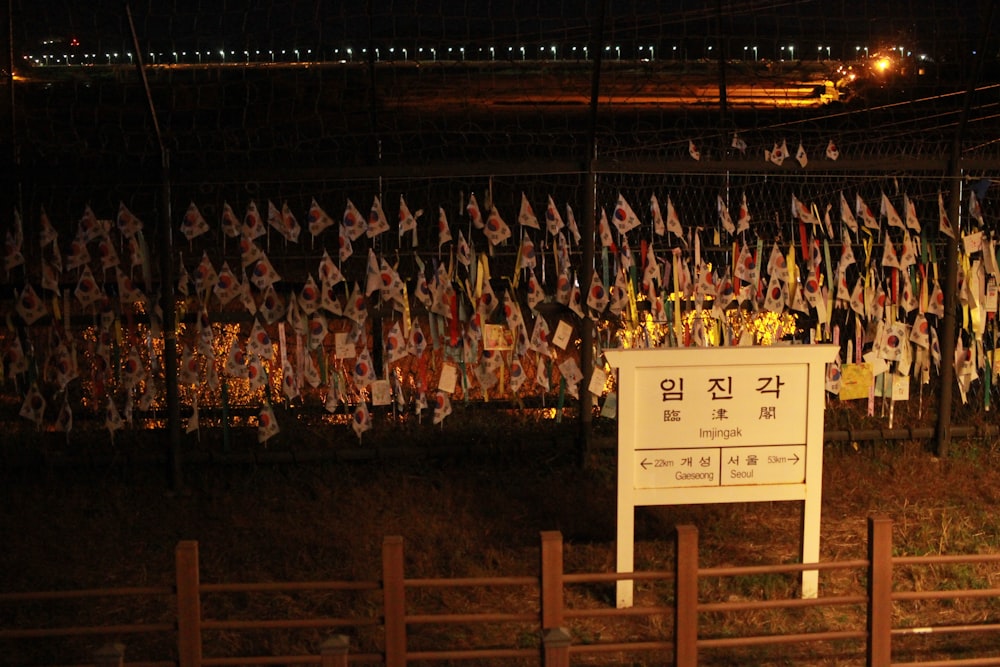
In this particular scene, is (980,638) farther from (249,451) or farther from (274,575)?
(249,451)

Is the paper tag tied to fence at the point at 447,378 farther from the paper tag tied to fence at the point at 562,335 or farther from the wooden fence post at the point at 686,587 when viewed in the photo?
the wooden fence post at the point at 686,587

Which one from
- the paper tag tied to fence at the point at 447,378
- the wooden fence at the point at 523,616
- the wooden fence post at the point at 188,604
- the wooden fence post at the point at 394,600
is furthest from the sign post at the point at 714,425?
the paper tag tied to fence at the point at 447,378

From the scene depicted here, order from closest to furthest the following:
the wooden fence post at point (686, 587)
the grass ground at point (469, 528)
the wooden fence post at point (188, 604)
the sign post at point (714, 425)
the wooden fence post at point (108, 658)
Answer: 1. the wooden fence post at point (108, 658)
2. the wooden fence post at point (188, 604)
3. the wooden fence post at point (686, 587)
4. the sign post at point (714, 425)
5. the grass ground at point (469, 528)

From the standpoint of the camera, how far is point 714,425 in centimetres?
516

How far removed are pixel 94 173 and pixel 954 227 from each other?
584 cm

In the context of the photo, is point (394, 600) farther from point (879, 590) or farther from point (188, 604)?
point (879, 590)

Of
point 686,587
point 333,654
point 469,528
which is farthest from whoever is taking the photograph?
point 469,528

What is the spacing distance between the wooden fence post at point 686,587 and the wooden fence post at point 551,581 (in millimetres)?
451

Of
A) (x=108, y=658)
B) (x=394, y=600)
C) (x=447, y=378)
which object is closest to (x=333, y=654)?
(x=108, y=658)

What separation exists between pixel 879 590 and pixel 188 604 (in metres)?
2.65

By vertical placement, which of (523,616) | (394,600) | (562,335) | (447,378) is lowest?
(523,616)

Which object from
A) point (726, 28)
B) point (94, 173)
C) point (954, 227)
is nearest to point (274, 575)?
point (94, 173)

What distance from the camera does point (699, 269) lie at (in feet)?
24.8

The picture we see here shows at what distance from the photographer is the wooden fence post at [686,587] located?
3996 mm
